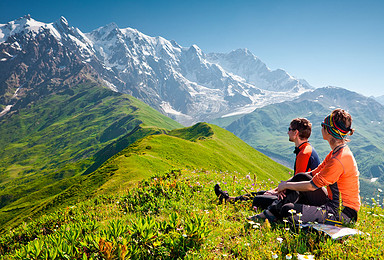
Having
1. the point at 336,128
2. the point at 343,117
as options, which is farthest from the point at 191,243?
the point at 343,117

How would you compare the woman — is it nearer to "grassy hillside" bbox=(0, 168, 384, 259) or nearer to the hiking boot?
"grassy hillside" bbox=(0, 168, 384, 259)

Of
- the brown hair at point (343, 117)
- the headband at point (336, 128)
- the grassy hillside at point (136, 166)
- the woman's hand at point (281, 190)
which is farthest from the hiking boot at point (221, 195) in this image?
the brown hair at point (343, 117)

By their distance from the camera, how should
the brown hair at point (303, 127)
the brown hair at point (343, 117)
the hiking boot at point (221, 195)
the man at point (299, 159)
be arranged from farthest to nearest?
1. the hiking boot at point (221, 195)
2. the brown hair at point (303, 127)
3. the man at point (299, 159)
4. the brown hair at point (343, 117)

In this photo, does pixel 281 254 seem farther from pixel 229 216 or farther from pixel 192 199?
pixel 192 199

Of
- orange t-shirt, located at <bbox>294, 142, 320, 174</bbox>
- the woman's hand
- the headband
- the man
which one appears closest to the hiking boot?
the man

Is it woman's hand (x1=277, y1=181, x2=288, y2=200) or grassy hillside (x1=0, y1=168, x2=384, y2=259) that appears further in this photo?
woman's hand (x1=277, y1=181, x2=288, y2=200)

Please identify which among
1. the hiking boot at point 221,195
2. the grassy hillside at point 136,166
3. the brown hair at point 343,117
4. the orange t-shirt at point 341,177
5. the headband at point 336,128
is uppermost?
the brown hair at point 343,117

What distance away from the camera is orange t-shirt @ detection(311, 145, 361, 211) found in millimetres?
5840

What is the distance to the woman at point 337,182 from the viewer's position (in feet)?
19.2

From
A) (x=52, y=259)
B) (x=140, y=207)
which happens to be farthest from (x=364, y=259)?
(x=140, y=207)

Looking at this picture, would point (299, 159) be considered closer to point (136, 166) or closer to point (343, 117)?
point (343, 117)

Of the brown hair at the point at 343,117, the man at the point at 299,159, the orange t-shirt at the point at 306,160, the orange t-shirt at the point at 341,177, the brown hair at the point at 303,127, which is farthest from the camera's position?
the brown hair at the point at 303,127

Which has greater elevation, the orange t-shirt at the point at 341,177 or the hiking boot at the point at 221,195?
the orange t-shirt at the point at 341,177

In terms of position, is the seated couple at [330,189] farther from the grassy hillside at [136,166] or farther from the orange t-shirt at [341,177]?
the grassy hillside at [136,166]
